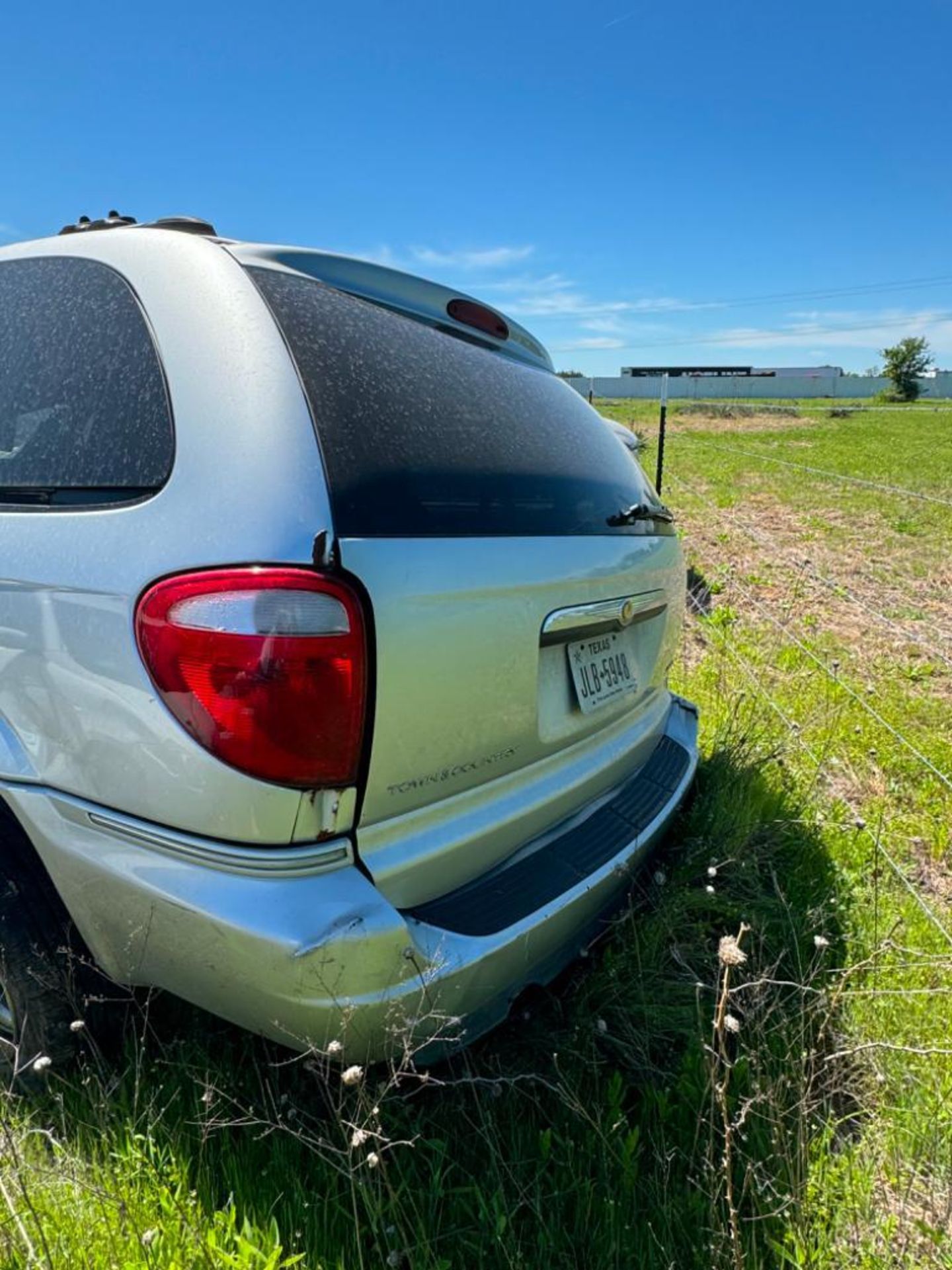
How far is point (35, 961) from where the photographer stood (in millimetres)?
1563

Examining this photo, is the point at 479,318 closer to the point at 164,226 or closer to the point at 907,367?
the point at 164,226

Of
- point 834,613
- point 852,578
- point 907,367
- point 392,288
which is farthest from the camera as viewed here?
point 907,367

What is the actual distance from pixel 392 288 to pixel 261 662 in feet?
3.70

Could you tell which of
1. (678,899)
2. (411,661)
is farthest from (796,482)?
(411,661)

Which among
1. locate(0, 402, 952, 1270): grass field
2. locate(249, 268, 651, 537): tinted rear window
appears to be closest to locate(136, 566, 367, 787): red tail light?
locate(249, 268, 651, 537): tinted rear window

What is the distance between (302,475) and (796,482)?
46.9 ft

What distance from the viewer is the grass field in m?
1.37

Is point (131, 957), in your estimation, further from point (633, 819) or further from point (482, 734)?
point (633, 819)

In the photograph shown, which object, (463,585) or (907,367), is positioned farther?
(907,367)

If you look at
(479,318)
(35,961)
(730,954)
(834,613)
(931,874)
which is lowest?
(931,874)

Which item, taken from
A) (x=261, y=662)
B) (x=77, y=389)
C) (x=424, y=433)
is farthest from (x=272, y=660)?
(x=77, y=389)

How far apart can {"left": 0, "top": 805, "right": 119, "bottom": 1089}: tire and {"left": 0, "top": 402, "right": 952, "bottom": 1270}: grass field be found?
0.15m

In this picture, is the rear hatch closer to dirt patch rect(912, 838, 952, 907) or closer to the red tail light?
the red tail light

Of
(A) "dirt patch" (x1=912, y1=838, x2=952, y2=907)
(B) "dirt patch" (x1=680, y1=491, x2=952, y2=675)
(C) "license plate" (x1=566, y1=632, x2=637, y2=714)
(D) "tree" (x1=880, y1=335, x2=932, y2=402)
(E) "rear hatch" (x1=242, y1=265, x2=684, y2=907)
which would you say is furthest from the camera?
(D) "tree" (x1=880, y1=335, x2=932, y2=402)
